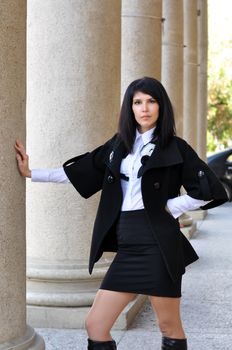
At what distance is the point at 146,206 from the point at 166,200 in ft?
0.55

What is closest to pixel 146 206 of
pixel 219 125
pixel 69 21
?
pixel 69 21

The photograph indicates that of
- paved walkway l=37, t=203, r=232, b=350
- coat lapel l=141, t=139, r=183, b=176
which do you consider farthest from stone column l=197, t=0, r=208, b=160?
coat lapel l=141, t=139, r=183, b=176

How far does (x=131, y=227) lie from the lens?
4504mm

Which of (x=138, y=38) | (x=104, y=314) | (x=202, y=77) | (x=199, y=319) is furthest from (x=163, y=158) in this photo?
(x=202, y=77)

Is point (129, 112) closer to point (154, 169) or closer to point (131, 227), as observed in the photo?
point (154, 169)

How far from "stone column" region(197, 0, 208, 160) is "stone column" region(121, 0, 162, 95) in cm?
934

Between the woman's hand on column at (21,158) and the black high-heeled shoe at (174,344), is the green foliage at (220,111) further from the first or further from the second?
the woman's hand on column at (21,158)

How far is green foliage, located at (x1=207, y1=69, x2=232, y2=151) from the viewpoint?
48281mm

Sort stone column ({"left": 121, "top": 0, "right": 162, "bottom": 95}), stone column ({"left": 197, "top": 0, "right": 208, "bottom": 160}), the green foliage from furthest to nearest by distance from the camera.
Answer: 1. the green foliage
2. stone column ({"left": 197, "top": 0, "right": 208, "bottom": 160})
3. stone column ({"left": 121, "top": 0, "right": 162, "bottom": 95})

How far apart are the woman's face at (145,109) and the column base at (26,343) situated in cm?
140

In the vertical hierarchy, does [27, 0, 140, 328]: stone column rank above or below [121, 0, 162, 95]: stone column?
below

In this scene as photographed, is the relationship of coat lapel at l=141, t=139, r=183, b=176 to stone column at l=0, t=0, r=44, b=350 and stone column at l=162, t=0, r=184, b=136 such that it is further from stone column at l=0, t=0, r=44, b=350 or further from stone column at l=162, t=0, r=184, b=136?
stone column at l=162, t=0, r=184, b=136

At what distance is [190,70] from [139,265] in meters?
13.6

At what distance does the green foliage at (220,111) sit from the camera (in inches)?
1901
